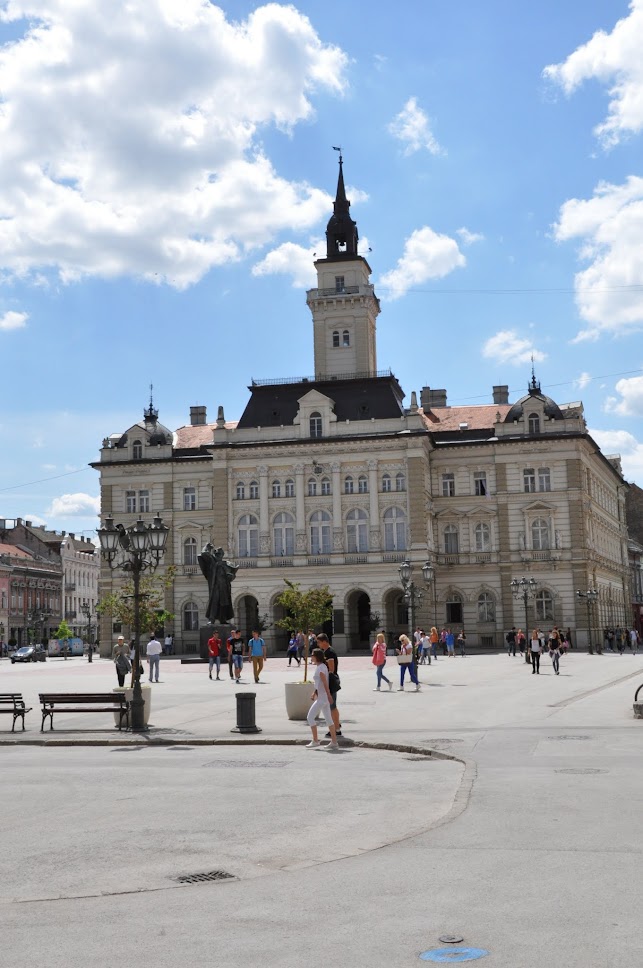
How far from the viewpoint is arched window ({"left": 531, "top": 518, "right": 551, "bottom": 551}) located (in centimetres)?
7331

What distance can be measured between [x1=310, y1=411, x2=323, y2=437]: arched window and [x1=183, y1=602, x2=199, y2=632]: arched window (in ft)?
51.1

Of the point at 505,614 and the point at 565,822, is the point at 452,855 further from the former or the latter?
the point at 505,614

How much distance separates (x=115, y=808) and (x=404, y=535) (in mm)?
60693

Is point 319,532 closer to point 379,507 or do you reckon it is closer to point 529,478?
point 379,507

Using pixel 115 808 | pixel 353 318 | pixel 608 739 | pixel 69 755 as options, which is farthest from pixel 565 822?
pixel 353 318

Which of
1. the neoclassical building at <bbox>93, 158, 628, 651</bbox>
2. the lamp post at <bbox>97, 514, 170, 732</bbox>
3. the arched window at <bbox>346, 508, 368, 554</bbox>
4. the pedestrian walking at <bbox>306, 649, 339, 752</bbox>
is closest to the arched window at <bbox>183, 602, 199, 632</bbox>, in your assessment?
the neoclassical building at <bbox>93, 158, 628, 651</bbox>

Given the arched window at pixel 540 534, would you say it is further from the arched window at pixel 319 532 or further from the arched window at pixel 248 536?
the arched window at pixel 248 536

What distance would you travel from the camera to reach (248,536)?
75.6 metres

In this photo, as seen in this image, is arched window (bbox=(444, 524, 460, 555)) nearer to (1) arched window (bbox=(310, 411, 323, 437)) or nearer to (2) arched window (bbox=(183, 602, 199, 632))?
(1) arched window (bbox=(310, 411, 323, 437))

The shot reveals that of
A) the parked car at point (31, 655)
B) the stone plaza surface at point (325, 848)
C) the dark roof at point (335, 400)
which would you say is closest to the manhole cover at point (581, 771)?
the stone plaza surface at point (325, 848)

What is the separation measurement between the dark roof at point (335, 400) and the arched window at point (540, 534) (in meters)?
12.2

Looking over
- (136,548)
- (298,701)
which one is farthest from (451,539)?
(298,701)

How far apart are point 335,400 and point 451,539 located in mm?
13094

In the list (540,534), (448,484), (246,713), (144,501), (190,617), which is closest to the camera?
(246,713)
